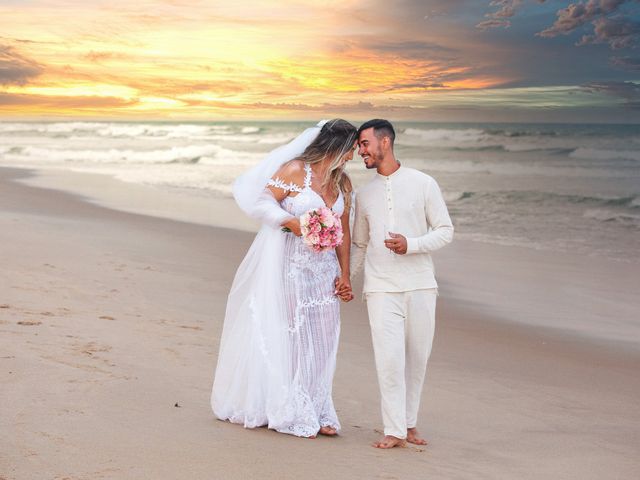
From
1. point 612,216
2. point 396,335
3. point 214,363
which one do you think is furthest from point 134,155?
point 396,335

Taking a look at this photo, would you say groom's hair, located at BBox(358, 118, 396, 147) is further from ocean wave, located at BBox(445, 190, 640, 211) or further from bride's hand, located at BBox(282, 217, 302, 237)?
ocean wave, located at BBox(445, 190, 640, 211)

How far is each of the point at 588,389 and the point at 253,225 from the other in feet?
34.4

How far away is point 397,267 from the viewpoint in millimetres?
4812

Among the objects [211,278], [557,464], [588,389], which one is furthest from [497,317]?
[557,464]

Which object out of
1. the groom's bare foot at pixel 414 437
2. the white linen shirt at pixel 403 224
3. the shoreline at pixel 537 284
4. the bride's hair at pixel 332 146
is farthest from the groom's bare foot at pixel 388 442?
the shoreline at pixel 537 284

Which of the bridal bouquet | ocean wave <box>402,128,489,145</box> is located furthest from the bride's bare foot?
ocean wave <box>402,128,489,145</box>

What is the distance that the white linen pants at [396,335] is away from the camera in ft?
15.7

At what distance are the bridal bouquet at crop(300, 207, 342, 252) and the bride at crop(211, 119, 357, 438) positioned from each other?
19 cm

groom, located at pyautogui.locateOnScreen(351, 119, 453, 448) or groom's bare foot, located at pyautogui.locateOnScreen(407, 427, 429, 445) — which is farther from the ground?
groom, located at pyautogui.locateOnScreen(351, 119, 453, 448)

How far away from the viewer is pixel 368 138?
4.78 metres

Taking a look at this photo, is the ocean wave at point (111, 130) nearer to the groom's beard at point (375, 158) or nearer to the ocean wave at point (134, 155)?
the ocean wave at point (134, 155)

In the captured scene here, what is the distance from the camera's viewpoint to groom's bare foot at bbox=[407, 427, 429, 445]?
4.96m

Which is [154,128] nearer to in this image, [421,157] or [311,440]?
[421,157]

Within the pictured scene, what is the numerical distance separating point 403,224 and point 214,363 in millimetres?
2360
